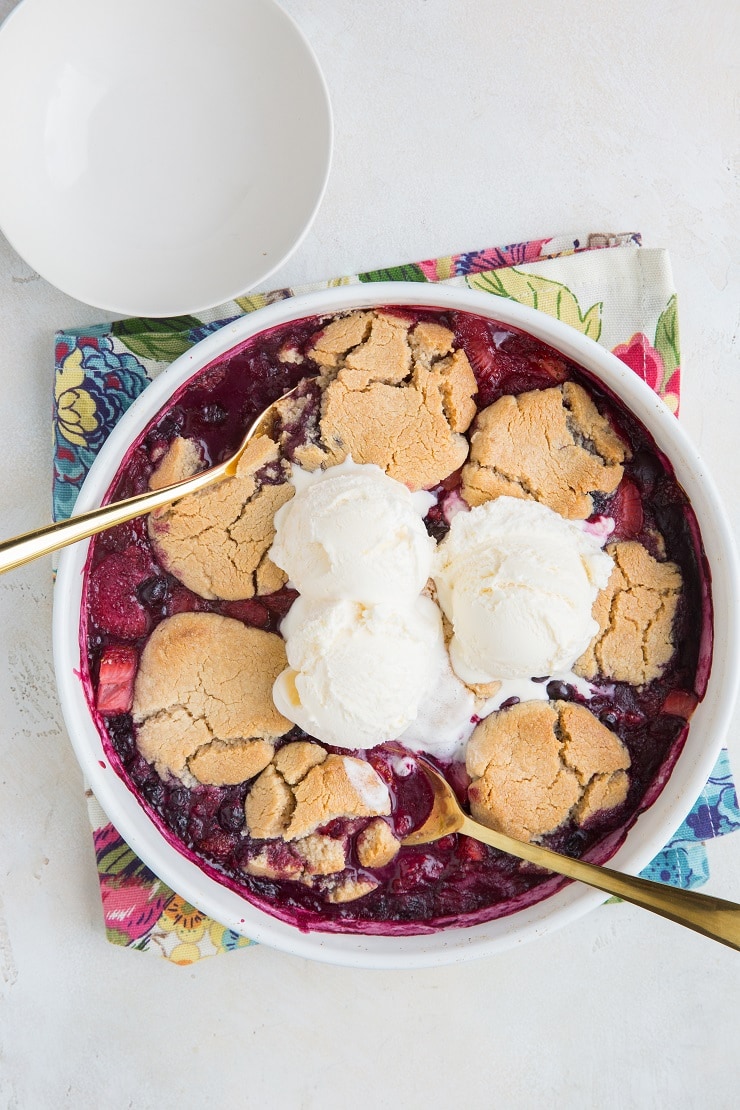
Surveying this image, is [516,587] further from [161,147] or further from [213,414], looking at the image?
[161,147]

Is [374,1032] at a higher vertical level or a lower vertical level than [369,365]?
lower

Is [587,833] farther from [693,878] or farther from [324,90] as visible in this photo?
[324,90]

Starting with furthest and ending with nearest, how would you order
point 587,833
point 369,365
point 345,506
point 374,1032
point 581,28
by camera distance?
point 374,1032
point 581,28
point 587,833
point 369,365
point 345,506

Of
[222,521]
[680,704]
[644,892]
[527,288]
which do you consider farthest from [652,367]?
[644,892]

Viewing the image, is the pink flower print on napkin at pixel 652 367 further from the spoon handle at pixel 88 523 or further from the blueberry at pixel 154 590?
the blueberry at pixel 154 590

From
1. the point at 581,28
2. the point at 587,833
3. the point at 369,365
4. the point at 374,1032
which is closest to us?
the point at 369,365

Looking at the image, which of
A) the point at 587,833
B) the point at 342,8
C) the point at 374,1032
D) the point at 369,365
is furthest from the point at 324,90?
the point at 374,1032

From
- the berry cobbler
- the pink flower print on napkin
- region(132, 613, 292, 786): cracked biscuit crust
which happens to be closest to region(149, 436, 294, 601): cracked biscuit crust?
the berry cobbler

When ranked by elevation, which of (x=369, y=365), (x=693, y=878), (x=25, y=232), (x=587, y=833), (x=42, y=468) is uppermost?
(x=25, y=232)

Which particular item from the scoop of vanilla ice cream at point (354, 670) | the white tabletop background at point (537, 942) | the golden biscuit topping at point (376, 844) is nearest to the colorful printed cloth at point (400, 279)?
the white tabletop background at point (537, 942)
